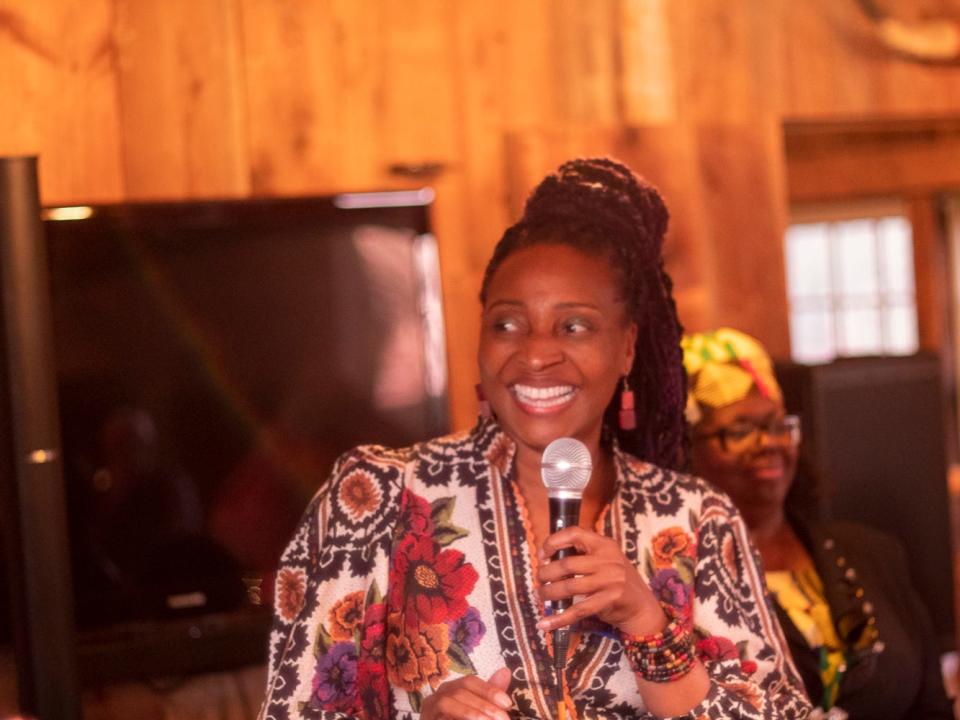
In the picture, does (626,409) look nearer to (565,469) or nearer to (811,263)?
(565,469)

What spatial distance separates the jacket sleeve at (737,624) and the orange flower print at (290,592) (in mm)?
544

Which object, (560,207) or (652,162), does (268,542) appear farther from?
(652,162)

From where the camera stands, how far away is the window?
7.25m

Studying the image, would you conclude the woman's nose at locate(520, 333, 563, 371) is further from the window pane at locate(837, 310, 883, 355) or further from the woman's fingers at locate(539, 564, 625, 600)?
the window pane at locate(837, 310, 883, 355)

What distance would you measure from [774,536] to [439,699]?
1390 mm

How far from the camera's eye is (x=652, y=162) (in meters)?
3.59

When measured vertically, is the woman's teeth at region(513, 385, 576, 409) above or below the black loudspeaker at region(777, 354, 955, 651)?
above

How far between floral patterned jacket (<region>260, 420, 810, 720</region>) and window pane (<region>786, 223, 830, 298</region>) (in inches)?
228

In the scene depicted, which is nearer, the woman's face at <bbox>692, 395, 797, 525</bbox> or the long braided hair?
the long braided hair

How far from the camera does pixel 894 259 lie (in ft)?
24.0

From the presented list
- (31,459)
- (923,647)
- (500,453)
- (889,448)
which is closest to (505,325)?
(500,453)

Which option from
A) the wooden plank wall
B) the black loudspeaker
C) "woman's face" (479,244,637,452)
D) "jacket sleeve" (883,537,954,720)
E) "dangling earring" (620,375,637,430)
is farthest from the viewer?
the black loudspeaker

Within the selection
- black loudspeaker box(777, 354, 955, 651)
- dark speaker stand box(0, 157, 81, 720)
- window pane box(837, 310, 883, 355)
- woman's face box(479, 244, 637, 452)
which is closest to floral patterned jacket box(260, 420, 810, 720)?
woman's face box(479, 244, 637, 452)

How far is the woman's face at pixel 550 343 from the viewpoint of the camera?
5.67 ft
